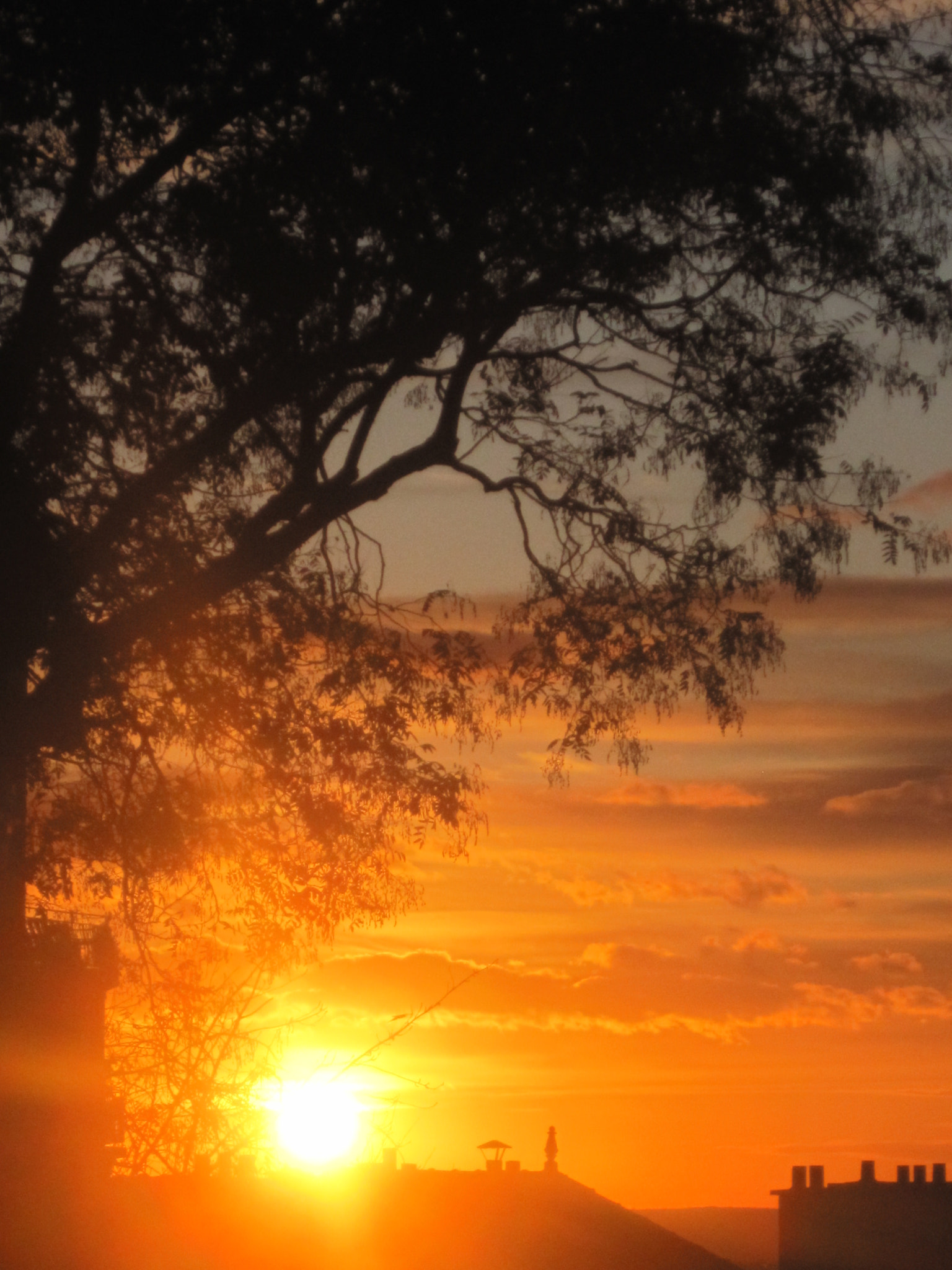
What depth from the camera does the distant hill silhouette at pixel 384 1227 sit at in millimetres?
11227

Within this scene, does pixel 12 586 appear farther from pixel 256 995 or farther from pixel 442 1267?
pixel 442 1267

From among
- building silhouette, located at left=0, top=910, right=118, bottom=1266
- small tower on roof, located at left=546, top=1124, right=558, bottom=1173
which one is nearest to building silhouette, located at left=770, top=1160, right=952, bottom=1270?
small tower on roof, located at left=546, top=1124, right=558, bottom=1173

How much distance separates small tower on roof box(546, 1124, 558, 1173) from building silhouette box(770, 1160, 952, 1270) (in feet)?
32.9

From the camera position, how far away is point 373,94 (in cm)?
984

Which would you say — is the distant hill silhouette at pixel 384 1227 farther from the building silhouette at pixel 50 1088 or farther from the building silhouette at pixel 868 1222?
the building silhouette at pixel 868 1222

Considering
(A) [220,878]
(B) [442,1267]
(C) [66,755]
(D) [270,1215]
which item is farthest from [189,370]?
(B) [442,1267]

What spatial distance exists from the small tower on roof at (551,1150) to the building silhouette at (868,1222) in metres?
10.0

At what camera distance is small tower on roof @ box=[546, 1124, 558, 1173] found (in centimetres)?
2511

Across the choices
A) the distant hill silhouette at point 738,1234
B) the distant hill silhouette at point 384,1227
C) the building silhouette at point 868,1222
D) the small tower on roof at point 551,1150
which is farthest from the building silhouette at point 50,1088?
the distant hill silhouette at point 738,1234

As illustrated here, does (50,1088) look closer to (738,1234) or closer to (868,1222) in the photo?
(868,1222)

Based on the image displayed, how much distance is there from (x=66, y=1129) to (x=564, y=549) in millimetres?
5695

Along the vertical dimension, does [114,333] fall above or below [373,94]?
below

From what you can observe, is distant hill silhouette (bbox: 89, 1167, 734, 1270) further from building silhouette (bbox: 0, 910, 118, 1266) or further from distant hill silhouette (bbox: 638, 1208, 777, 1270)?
distant hill silhouette (bbox: 638, 1208, 777, 1270)

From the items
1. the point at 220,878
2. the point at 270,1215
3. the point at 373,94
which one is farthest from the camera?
the point at 270,1215
